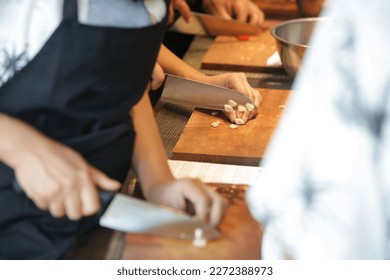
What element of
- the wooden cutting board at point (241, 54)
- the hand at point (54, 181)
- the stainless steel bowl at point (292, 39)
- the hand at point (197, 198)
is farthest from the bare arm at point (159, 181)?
the wooden cutting board at point (241, 54)

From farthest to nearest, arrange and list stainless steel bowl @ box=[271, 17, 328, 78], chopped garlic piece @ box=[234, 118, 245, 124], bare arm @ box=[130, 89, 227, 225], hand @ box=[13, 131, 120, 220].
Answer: stainless steel bowl @ box=[271, 17, 328, 78] → chopped garlic piece @ box=[234, 118, 245, 124] → bare arm @ box=[130, 89, 227, 225] → hand @ box=[13, 131, 120, 220]

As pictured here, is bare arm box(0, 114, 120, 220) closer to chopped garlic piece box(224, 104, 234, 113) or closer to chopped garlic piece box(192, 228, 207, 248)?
chopped garlic piece box(192, 228, 207, 248)

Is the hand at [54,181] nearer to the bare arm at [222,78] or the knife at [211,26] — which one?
the bare arm at [222,78]

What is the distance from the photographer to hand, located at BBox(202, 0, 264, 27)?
1.99 metres

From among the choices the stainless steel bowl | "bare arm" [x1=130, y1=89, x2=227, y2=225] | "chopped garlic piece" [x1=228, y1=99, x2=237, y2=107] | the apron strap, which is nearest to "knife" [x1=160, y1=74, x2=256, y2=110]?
"chopped garlic piece" [x1=228, y1=99, x2=237, y2=107]

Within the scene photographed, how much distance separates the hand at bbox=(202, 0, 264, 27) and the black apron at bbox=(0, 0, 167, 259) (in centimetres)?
105

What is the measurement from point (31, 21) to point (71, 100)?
0.12 m

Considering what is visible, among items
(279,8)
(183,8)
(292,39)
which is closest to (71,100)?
(292,39)

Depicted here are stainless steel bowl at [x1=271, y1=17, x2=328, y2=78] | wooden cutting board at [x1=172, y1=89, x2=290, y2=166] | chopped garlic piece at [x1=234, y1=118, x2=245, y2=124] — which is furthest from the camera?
stainless steel bowl at [x1=271, y1=17, x2=328, y2=78]

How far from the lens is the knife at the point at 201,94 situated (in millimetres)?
1382

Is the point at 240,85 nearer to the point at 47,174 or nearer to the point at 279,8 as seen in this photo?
the point at 47,174

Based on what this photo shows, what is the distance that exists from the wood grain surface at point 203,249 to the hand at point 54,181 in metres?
0.10

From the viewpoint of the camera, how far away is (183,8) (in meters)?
1.92
